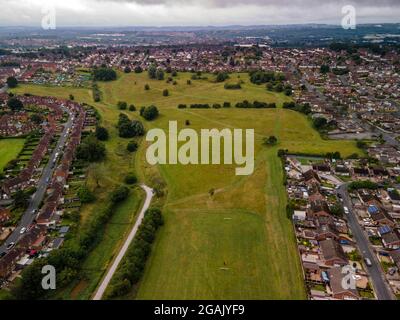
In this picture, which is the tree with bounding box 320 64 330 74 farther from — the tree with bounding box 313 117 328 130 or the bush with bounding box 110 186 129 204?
the bush with bounding box 110 186 129 204

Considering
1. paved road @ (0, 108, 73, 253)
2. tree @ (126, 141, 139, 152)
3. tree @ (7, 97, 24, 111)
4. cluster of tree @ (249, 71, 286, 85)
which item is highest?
cluster of tree @ (249, 71, 286, 85)

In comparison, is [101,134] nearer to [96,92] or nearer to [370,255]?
[96,92]

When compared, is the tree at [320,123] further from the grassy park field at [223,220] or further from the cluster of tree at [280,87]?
the cluster of tree at [280,87]

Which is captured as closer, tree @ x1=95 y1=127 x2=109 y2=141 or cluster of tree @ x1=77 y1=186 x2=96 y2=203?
cluster of tree @ x1=77 y1=186 x2=96 y2=203

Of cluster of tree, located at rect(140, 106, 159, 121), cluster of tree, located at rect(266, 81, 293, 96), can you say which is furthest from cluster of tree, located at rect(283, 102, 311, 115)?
cluster of tree, located at rect(140, 106, 159, 121)

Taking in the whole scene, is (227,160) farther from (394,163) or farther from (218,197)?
(394,163)
